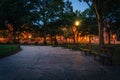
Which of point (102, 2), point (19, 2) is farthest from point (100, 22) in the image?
point (19, 2)

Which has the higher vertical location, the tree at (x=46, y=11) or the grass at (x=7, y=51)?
the tree at (x=46, y=11)

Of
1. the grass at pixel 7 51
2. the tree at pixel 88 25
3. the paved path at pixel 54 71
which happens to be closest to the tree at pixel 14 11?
the tree at pixel 88 25

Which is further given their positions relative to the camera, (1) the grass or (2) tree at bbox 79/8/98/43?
(2) tree at bbox 79/8/98/43

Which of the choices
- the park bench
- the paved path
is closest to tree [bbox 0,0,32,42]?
the park bench

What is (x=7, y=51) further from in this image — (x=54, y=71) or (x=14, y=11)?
(x=14, y=11)

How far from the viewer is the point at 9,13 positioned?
69438mm

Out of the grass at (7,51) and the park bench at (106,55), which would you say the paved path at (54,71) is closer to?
the park bench at (106,55)

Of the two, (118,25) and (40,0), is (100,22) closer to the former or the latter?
(118,25)

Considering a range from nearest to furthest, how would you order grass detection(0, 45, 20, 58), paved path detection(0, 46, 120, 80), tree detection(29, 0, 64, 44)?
paved path detection(0, 46, 120, 80)
grass detection(0, 45, 20, 58)
tree detection(29, 0, 64, 44)

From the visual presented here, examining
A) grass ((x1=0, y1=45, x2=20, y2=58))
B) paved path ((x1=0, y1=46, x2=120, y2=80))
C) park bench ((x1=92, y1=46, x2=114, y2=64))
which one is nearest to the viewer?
paved path ((x1=0, y1=46, x2=120, y2=80))

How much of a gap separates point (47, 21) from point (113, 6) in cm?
3812

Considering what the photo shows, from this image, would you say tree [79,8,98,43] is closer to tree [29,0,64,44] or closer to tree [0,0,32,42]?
tree [29,0,64,44]

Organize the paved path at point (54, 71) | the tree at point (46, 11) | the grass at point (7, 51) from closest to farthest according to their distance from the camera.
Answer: the paved path at point (54, 71), the grass at point (7, 51), the tree at point (46, 11)

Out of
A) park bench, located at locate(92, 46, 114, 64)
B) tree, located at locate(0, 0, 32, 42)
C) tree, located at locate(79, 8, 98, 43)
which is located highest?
tree, located at locate(0, 0, 32, 42)
